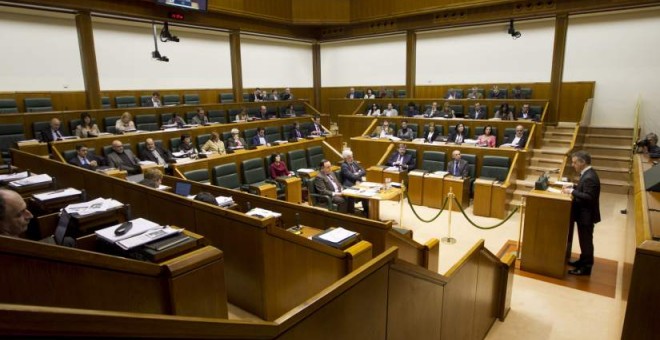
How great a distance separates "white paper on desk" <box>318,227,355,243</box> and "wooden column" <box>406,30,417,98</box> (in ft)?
35.1

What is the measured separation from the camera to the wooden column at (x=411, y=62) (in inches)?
502

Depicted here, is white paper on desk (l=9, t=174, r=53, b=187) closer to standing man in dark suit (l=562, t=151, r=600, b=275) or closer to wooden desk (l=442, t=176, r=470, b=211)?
standing man in dark suit (l=562, t=151, r=600, b=275)

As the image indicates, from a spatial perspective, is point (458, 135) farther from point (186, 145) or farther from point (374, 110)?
point (186, 145)

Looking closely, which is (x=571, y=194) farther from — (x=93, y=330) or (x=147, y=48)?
(x=147, y=48)

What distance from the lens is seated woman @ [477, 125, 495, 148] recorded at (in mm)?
8164

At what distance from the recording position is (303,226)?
359 cm

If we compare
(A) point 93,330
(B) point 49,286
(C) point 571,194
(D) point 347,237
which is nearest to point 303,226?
(D) point 347,237

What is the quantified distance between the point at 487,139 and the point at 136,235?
750 centimetres

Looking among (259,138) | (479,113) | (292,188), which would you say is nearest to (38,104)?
(259,138)

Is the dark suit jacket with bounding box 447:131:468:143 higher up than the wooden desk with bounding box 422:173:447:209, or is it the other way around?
the dark suit jacket with bounding box 447:131:468:143

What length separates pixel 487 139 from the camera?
325 inches

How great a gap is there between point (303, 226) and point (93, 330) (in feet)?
9.13

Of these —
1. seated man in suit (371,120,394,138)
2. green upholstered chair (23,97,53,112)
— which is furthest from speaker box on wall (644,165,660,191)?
green upholstered chair (23,97,53,112)

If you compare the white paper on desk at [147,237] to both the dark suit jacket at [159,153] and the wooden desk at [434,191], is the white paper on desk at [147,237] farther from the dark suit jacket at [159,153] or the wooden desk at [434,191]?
the wooden desk at [434,191]
